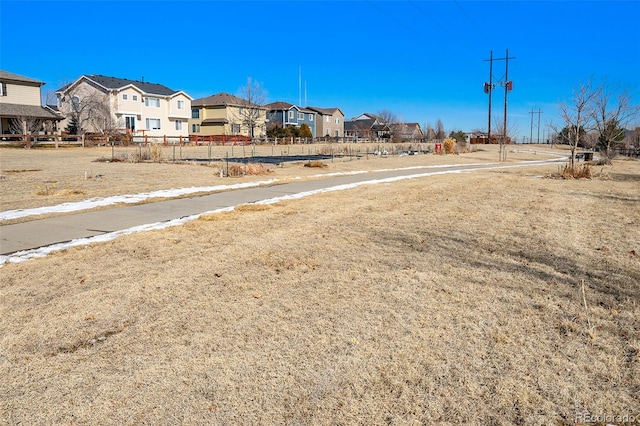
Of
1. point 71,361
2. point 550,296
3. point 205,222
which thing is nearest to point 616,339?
point 550,296

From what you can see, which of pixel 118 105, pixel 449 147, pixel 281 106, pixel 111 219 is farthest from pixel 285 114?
pixel 111 219

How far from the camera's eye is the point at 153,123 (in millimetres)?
54625

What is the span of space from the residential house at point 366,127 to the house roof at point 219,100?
2767 centimetres

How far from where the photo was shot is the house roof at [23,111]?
128 ft

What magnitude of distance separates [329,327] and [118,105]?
5303cm

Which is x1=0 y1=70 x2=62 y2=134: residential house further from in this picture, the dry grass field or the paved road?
the dry grass field

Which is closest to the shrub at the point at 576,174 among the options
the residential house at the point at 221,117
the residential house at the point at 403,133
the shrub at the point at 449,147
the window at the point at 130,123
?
the shrub at the point at 449,147

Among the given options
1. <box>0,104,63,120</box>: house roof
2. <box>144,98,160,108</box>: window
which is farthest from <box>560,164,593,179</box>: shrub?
<box>144,98,160,108</box>: window

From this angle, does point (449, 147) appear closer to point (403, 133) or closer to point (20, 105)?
point (20, 105)

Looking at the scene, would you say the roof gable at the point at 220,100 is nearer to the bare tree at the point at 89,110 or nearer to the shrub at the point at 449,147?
the bare tree at the point at 89,110

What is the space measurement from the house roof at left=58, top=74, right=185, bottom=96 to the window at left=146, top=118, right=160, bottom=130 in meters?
2.95

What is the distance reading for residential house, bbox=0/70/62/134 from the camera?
39.3 meters

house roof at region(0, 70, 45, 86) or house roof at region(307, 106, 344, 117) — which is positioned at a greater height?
house roof at region(307, 106, 344, 117)

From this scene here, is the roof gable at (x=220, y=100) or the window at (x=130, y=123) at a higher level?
the roof gable at (x=220, y=100)
